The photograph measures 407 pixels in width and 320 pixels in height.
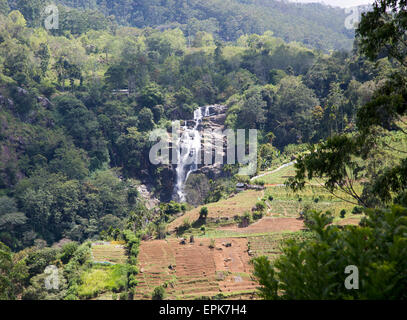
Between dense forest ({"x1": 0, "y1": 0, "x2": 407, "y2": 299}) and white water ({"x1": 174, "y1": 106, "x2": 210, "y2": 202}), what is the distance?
134cm

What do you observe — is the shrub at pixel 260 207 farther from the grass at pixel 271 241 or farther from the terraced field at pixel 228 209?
the grass at pixel 271 241

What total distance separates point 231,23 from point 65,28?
1597 inches

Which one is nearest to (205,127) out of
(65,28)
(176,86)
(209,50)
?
(176,86)

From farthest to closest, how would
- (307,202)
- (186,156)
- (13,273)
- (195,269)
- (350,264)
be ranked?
(186,156)
(307,202)
(13,273)
(195,269)
(350,264)

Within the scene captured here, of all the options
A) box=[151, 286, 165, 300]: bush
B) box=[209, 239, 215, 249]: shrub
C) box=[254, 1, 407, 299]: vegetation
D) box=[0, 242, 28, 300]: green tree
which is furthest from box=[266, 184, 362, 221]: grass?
box=[0, 242, 28, 300]: green tree

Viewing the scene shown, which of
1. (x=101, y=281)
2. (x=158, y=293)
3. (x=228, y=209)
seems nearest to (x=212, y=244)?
(x=158, y=293)

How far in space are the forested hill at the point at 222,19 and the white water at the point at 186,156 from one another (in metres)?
51.0

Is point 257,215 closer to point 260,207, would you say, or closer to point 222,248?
point 260,207

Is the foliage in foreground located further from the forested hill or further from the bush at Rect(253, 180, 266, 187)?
the forested hill

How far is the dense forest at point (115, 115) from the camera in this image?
32.2 meters

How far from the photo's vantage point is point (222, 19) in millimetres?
98375

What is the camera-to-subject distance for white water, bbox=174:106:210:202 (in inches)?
1663

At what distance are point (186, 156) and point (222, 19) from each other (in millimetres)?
64103

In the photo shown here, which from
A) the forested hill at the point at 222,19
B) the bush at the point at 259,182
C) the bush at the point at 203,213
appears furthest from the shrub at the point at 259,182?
the forested hill at the point at 222,19
